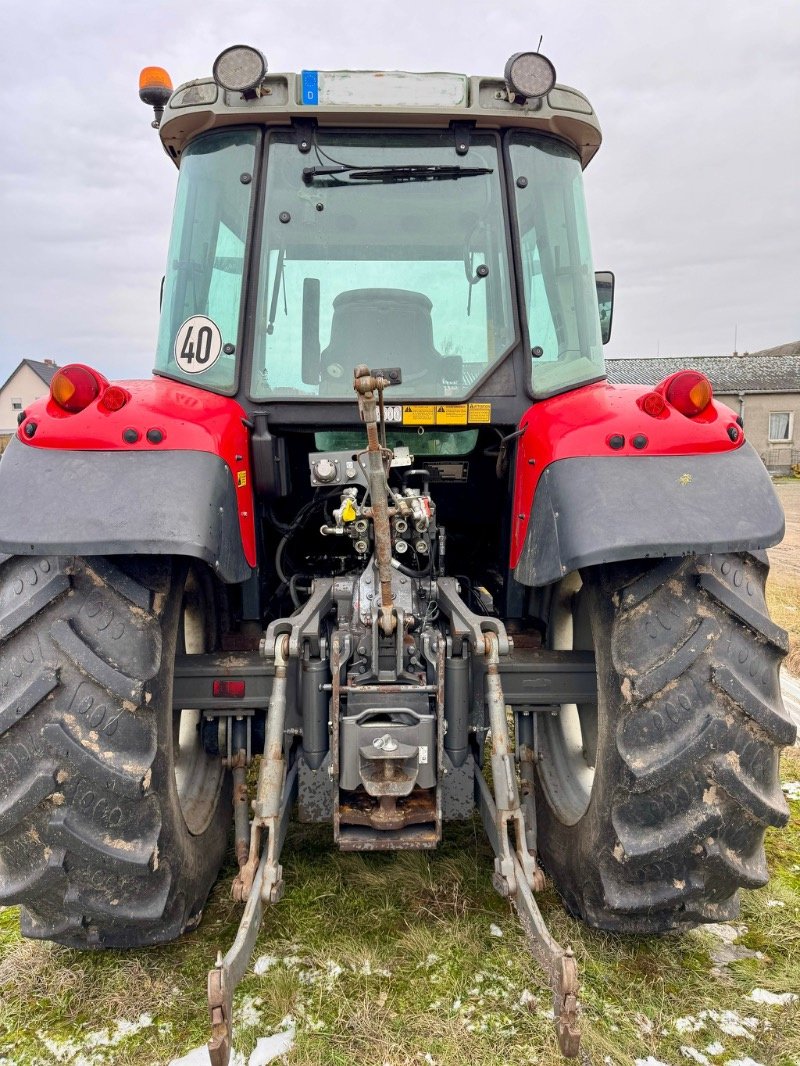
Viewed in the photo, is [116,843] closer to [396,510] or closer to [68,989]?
[68,989]

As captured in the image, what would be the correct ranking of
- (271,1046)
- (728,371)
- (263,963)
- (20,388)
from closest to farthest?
(271,1046), (263,963), (728,371), (20,388)

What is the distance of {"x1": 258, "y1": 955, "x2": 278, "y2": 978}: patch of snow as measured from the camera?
2199 millimetres

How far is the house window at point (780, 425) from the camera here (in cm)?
3077

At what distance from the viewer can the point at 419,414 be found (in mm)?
2537

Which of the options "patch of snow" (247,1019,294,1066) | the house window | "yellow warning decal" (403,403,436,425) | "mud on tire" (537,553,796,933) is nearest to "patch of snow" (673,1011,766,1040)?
"mud on tire" (537,553,796,933)

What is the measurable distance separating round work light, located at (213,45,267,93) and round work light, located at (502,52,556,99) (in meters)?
0.83

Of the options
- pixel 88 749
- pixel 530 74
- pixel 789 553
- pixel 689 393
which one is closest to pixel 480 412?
pixel 689 393

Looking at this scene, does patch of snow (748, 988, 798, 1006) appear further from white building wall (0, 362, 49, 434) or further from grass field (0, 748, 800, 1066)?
white building wall (0, 362, 49, 434)

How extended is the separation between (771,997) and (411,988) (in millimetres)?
1043

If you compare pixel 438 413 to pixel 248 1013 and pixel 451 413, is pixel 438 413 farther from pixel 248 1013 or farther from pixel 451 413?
pixel 248 1013

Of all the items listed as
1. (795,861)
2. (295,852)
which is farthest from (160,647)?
(795,861)

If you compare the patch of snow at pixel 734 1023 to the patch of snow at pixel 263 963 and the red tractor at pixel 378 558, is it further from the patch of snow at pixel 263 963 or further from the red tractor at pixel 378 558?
the patch of snow at pixel 263 963

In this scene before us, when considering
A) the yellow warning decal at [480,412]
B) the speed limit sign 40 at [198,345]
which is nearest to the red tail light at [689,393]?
the yellow warning decal at [480,412]

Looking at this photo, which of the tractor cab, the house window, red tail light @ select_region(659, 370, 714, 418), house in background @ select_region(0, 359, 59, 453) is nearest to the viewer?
red tail light @ select_region(659, 370, 714, 418)
